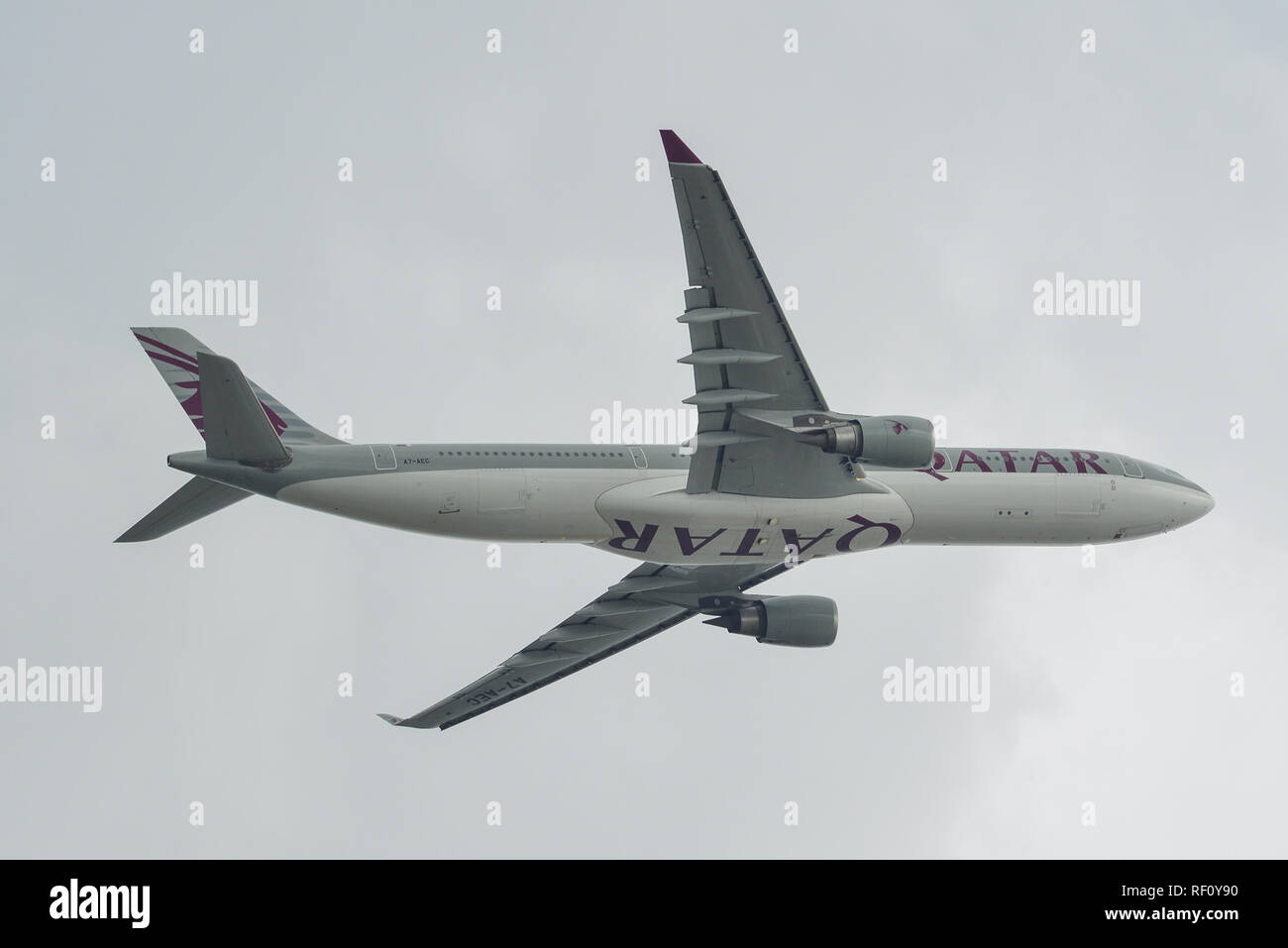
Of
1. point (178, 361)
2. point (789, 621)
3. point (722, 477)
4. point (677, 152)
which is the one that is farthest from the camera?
point (789, 621)

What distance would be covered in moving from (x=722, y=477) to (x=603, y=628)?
11.2 meters

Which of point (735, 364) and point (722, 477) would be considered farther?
point (722, 477)

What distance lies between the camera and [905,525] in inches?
1756

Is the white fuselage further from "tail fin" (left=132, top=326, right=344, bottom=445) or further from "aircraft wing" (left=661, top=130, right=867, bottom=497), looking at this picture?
"tail fin" (left=132, top=326, right=344, bottom=445)

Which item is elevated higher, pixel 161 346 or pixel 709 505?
pixel 161 346

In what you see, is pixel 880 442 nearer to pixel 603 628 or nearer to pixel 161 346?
pixel 603 628

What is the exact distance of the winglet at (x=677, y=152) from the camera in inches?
1384

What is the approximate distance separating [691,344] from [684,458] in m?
6.13

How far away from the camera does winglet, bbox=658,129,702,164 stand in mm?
35156

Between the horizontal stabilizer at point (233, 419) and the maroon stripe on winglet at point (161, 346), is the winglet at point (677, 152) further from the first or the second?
the maroon stripe on winglet at point (161, 346)

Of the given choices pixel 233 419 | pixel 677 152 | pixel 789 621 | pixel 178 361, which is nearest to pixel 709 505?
pixel 789 621

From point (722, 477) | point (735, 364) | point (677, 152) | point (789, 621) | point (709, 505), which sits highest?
point (677, 152)

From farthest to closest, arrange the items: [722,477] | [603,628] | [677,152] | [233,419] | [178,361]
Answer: [603,628] → [178,361] → [722,477] → [233,419] → [677,152]

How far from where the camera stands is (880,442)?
4012cm
